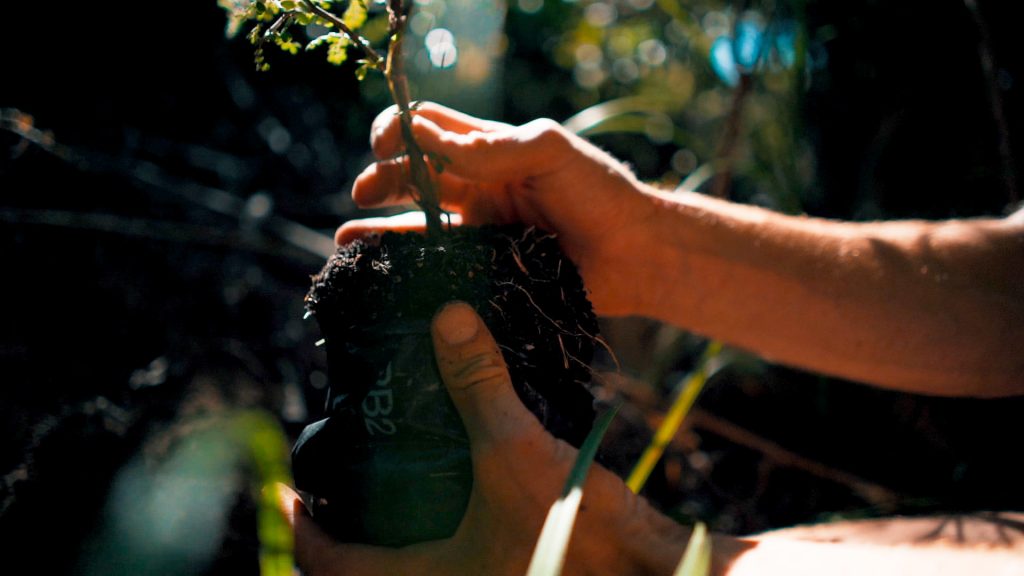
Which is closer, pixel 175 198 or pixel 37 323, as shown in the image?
pixel 37 323

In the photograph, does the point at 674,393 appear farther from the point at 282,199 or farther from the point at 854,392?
the point at 282,199

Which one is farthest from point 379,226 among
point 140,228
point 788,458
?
point 788,458

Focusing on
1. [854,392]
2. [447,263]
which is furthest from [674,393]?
[447,263]

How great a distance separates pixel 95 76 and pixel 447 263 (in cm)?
152

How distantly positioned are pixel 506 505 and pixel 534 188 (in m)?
0.47

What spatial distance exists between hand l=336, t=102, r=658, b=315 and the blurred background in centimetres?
13

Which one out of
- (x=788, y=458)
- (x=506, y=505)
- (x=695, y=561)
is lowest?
(x=788, y=458)

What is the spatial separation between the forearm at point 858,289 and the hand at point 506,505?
47cm

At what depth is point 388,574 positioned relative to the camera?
0.77 meters

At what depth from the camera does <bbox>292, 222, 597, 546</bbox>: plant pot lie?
0.79m

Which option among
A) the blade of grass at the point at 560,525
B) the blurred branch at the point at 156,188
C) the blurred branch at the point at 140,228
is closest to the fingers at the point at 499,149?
the blade of grass at the point at 560,525

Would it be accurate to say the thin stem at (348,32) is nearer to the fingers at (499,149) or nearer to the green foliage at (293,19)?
the green foliage at (293,19)

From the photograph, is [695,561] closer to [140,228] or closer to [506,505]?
[506,505]

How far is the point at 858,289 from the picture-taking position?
1.14m
